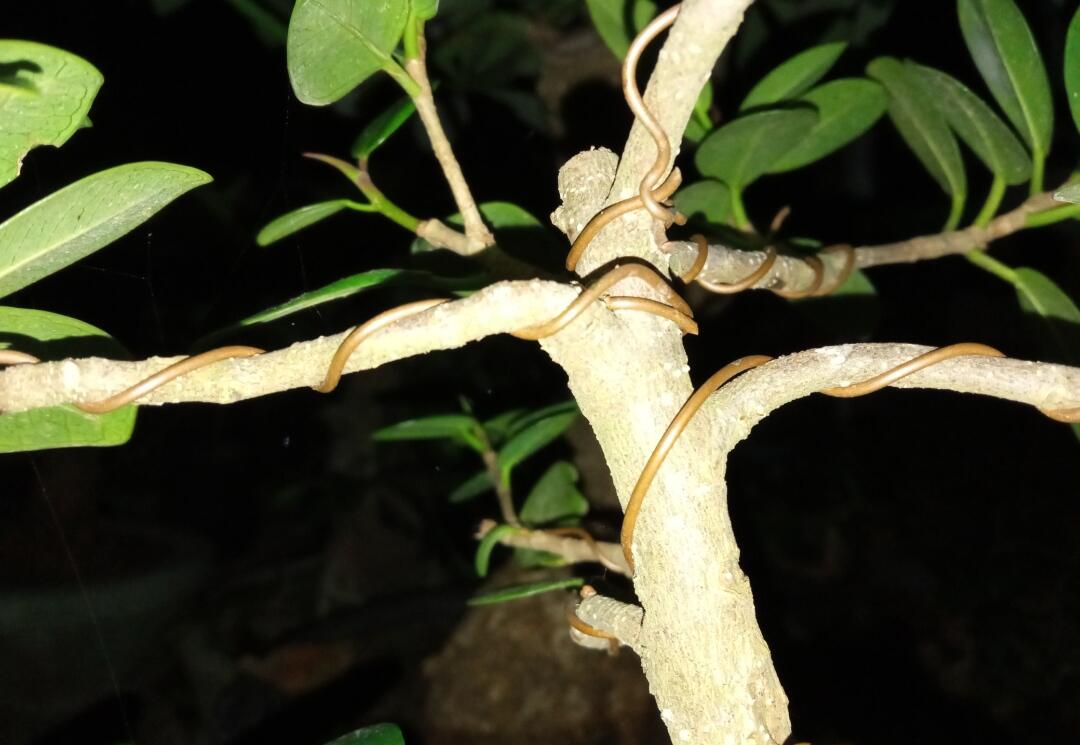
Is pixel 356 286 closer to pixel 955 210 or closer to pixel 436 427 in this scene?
pixel 436 427

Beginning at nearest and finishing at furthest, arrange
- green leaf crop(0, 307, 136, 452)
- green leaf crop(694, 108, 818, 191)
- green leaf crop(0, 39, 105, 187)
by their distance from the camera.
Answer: green leaf crop(0, 39, 105, 187), green leaf crop(0, 307, 136, 452), green leaf crop(694, 108, 818, 191)

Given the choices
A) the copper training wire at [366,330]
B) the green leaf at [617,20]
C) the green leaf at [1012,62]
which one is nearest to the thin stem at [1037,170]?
the green leaf at [1012,62]

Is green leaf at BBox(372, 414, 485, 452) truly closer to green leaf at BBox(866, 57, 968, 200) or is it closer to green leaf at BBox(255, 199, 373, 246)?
green leaf at BBox(255, 199, 373, 246)

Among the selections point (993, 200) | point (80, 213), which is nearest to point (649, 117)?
point (80, 213)

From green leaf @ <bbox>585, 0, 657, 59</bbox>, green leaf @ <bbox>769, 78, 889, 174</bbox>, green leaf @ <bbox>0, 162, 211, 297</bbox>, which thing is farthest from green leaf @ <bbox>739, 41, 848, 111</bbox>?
green leaf @ <bbox>0, 162, 211, 297</bbox>

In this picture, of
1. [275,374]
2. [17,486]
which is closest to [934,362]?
[275,374]
